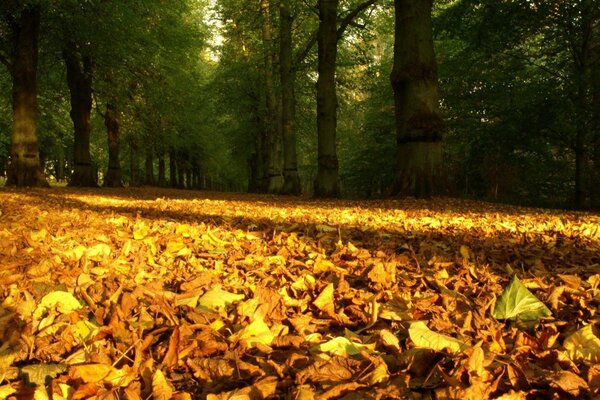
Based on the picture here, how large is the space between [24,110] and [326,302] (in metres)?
14.2

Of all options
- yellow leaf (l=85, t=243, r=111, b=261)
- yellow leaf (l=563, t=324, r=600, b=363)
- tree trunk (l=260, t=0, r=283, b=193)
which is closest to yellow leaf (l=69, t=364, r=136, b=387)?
yellow leaf (l=563, t=324, r=600, b=363)

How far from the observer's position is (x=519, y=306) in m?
1.81

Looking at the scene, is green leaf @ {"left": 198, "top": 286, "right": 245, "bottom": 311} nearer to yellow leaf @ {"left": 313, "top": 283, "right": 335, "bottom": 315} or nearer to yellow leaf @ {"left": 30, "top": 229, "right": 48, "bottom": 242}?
yellow leaf @ {"left": 313, "top": 283, "right": 335, "bottom": 315}

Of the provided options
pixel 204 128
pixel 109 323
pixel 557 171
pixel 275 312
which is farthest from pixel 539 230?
pixel 204 128

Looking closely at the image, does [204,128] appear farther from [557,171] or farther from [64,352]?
[64,352]

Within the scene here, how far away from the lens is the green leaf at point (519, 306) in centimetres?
177

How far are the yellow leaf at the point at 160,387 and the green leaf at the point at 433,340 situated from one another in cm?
75

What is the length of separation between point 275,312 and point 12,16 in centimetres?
1545

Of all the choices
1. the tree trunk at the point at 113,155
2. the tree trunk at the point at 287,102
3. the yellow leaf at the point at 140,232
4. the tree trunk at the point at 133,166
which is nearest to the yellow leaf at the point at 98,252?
the yellow leaf at the point at 140,232

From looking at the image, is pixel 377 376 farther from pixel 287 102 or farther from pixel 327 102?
pixel 287 102

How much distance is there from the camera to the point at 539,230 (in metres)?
4.40

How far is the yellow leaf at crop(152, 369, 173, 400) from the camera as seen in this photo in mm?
1215

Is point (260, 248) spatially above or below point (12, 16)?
below

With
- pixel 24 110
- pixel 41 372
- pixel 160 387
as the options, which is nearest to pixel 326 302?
pixel 160 387
